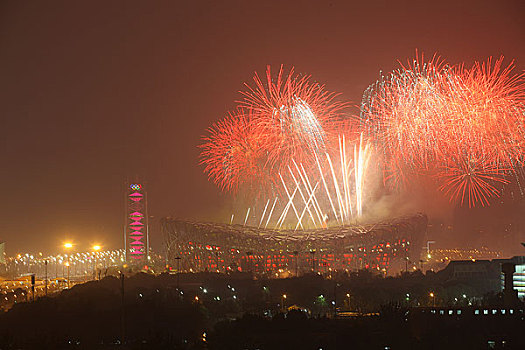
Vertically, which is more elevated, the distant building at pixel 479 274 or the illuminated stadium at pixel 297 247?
the illuminated stadium at pixel 297 247

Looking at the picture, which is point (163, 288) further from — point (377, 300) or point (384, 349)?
point (384, 349)

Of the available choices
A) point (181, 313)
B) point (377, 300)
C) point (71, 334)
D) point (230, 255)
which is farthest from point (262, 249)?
point (71, 334)

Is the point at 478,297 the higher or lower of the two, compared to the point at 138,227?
lower

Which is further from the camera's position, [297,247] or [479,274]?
[297,247]

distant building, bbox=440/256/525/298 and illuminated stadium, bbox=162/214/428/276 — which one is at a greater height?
illuminated stadium, bbox=162/214/428/276

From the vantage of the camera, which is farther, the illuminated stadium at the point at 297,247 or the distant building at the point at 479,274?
the illuminated stadium at the point at 297,247

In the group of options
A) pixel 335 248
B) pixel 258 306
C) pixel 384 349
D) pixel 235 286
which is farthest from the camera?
pixel 335 248

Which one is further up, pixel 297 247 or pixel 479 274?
pixel 297 247

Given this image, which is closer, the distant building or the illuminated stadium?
the distant building
